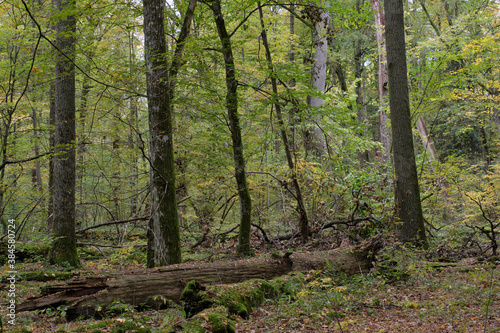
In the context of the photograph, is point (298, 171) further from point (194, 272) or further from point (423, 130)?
point (423, 130)

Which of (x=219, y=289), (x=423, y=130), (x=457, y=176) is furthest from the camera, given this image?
(x=423, y=130)

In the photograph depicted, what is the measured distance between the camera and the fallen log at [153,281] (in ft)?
13.8

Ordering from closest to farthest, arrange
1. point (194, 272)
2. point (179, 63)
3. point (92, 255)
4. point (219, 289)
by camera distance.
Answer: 1. point (219, 289)
2. point (194, 272)
3. point (179, 63)
4. point (92, 255)

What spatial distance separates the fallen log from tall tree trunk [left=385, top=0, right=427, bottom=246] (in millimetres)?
2287

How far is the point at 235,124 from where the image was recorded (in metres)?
7.36

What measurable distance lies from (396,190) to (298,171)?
268 centimetres

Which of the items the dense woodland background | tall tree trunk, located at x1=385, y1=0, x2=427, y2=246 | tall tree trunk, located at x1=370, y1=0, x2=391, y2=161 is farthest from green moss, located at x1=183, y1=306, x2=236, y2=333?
tall tree trunk, located at x1=370, y1=0, x2=391, y2=161

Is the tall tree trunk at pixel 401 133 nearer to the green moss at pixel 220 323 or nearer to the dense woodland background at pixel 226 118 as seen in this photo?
the dense woodland background at pixel 226 118

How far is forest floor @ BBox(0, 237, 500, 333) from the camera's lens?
379 centimetres

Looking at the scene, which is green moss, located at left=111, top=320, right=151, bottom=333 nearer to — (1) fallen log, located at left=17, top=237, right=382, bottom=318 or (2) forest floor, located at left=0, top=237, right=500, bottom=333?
(2) forest floor, located at left=0, top=237, right=500, bottom=333

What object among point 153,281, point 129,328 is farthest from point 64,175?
point 129,328

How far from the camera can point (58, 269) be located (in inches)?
285

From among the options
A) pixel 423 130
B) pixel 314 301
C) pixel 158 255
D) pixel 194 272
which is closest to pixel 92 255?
pixel 158 255

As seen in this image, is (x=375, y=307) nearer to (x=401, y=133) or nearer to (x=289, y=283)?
(x=289, y=283)
